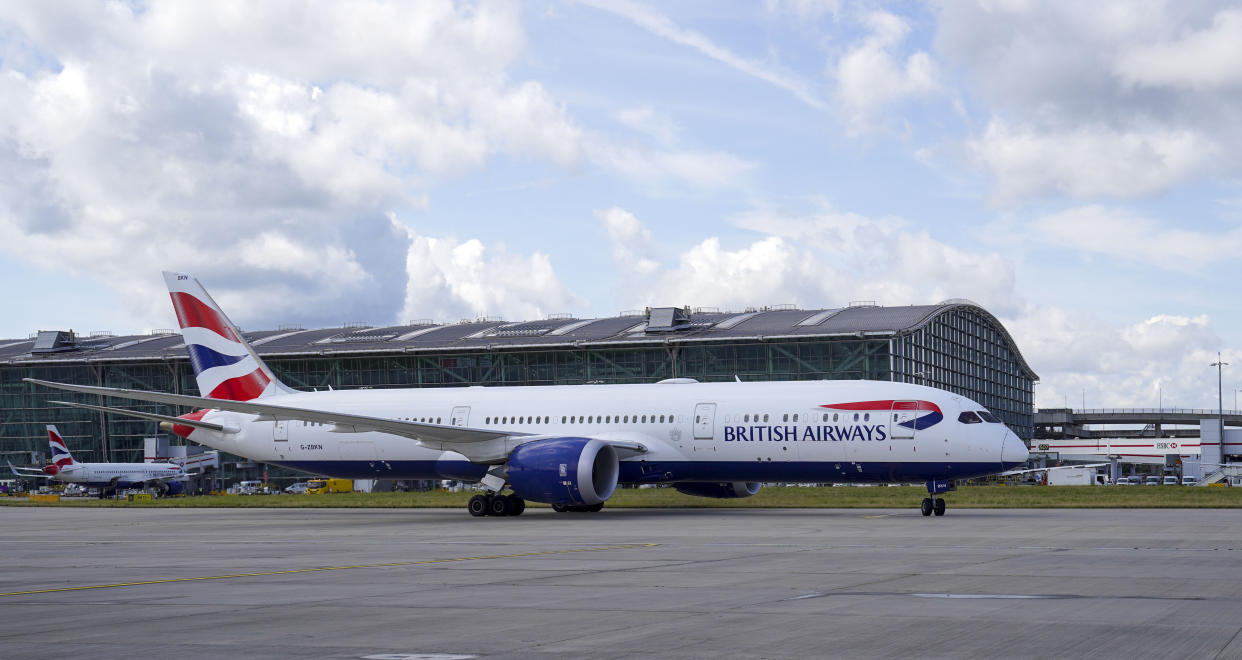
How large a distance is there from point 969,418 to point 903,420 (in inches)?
66.3

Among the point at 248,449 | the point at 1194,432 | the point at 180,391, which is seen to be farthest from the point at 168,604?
the point at 1194,432

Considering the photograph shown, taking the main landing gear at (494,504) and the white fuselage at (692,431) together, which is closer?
the white fuselage at (692,431)

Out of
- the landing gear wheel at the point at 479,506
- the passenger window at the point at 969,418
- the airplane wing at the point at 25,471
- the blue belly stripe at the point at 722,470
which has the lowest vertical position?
the airplane wing at the point at 25,471

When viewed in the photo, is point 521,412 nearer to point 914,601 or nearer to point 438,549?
point 438,549

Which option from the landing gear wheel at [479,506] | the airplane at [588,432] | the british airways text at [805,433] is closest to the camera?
the airplane at [588,432]

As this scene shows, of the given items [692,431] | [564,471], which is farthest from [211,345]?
[692,431]

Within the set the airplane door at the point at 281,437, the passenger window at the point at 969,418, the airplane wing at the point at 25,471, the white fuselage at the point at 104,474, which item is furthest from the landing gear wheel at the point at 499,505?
the airplane wing at the point at 25,471

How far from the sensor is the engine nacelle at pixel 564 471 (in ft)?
106

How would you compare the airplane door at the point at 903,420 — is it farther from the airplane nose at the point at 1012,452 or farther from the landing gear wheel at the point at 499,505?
the landing gear wheel at the point at 499,505

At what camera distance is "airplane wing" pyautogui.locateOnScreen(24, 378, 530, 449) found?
30.7m

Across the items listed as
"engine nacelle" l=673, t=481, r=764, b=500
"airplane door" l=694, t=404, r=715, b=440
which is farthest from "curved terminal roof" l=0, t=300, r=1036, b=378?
"airplane door" l=694, t=404, r=715, b=440

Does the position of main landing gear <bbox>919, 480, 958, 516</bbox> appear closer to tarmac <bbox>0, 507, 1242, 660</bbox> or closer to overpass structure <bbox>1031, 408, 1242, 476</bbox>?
tarmac <bbox>0, 507, 1242, 660</bbox>

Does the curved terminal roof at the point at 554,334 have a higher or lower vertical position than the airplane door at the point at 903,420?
higher

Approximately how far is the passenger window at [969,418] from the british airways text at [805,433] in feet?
6.38
